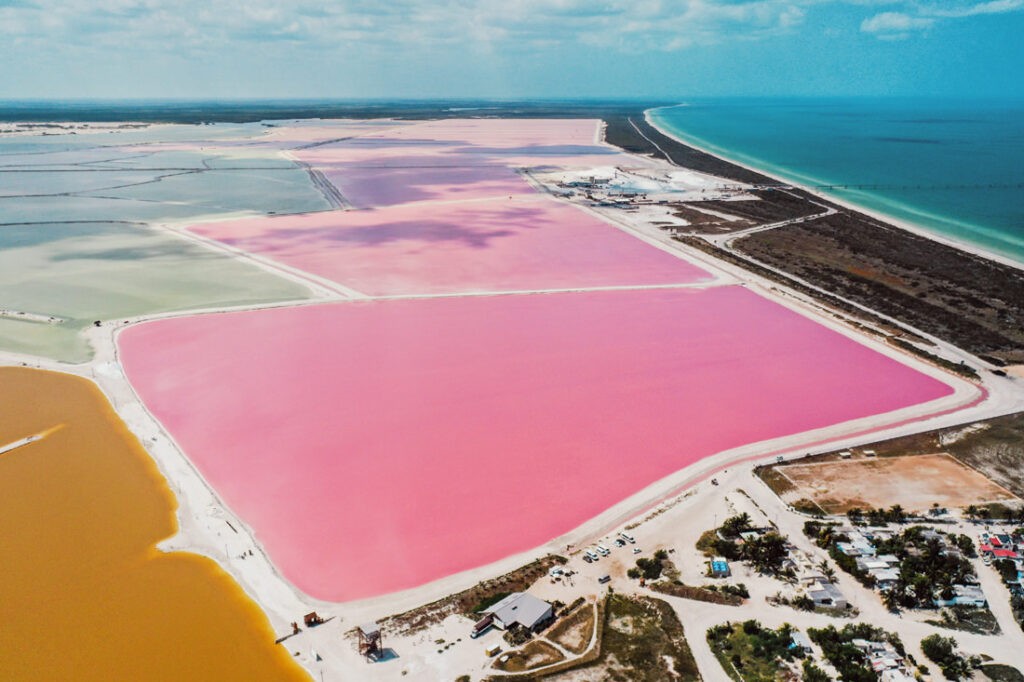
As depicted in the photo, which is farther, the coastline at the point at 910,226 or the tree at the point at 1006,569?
the coastline at the point at 910,226

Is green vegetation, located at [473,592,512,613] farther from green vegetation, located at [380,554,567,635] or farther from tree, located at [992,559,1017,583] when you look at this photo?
tree, located at [992,559,1017,583]

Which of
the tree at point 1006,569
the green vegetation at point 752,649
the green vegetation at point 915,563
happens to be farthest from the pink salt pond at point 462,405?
the tree at point 1006,569

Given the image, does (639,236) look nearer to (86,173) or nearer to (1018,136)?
(86,173)

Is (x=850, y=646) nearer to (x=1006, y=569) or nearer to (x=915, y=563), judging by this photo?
(x=915, y=563)

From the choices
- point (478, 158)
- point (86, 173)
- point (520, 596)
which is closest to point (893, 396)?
point (520, 596)

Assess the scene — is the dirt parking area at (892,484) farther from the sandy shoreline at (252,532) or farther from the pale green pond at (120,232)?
the pale green pond at (120,232)
